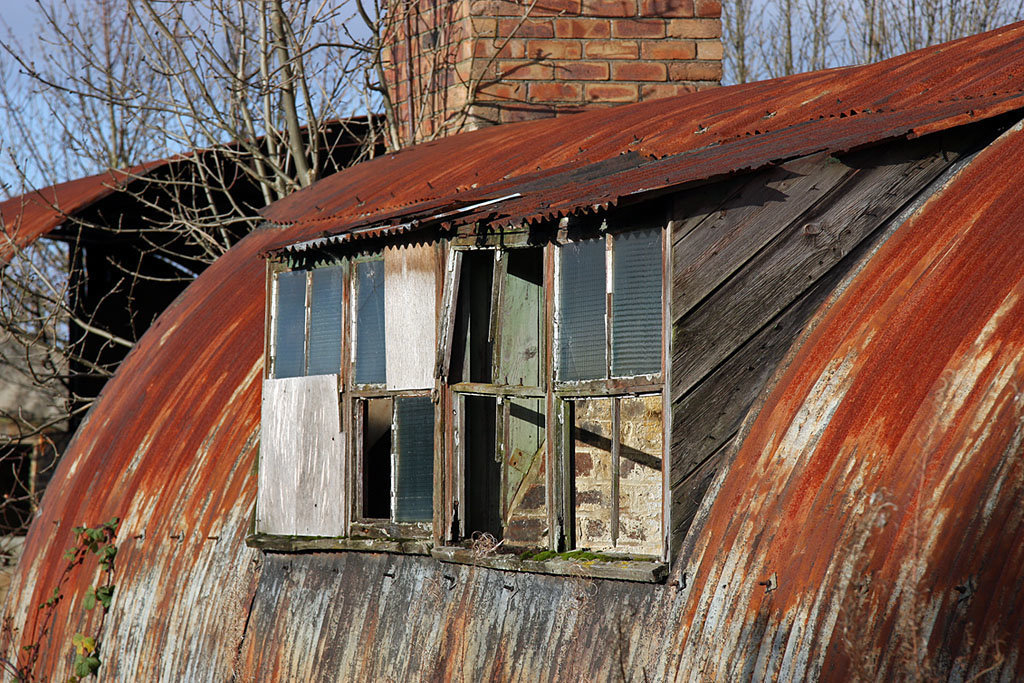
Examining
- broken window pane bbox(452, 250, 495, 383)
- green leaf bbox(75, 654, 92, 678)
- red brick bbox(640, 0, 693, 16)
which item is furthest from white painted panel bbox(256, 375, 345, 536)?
red brick bbox(640, 0, 693, 16)

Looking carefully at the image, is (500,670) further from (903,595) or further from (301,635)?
(903,595)

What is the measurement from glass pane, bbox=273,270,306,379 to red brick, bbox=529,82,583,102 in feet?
15.1

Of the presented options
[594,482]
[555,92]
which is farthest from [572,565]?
[555,92]

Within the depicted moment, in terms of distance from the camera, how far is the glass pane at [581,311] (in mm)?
4531

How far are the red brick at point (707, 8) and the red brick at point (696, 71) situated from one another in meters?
0.41

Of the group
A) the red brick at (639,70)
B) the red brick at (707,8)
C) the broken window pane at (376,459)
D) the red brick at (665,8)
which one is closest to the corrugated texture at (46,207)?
the red brick at (639,70)

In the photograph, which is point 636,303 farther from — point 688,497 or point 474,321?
point 474,321

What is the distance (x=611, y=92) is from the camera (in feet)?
33.1

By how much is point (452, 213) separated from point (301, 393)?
1.33m

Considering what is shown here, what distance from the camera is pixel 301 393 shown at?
231 inches

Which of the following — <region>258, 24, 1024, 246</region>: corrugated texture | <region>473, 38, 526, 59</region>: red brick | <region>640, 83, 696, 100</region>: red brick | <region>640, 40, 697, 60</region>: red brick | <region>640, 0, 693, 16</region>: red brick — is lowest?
<region>258, 24, 1024, 246</region>: corrugated texture

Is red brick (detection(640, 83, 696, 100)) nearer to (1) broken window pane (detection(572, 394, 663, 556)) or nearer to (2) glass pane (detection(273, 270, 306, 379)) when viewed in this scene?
(1) broken window pane (detection(572, 394, 663, 556))

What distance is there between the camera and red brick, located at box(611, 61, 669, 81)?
A: 396 inches

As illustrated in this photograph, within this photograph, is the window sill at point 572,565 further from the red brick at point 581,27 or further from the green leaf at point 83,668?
the red brick at point 581,27
